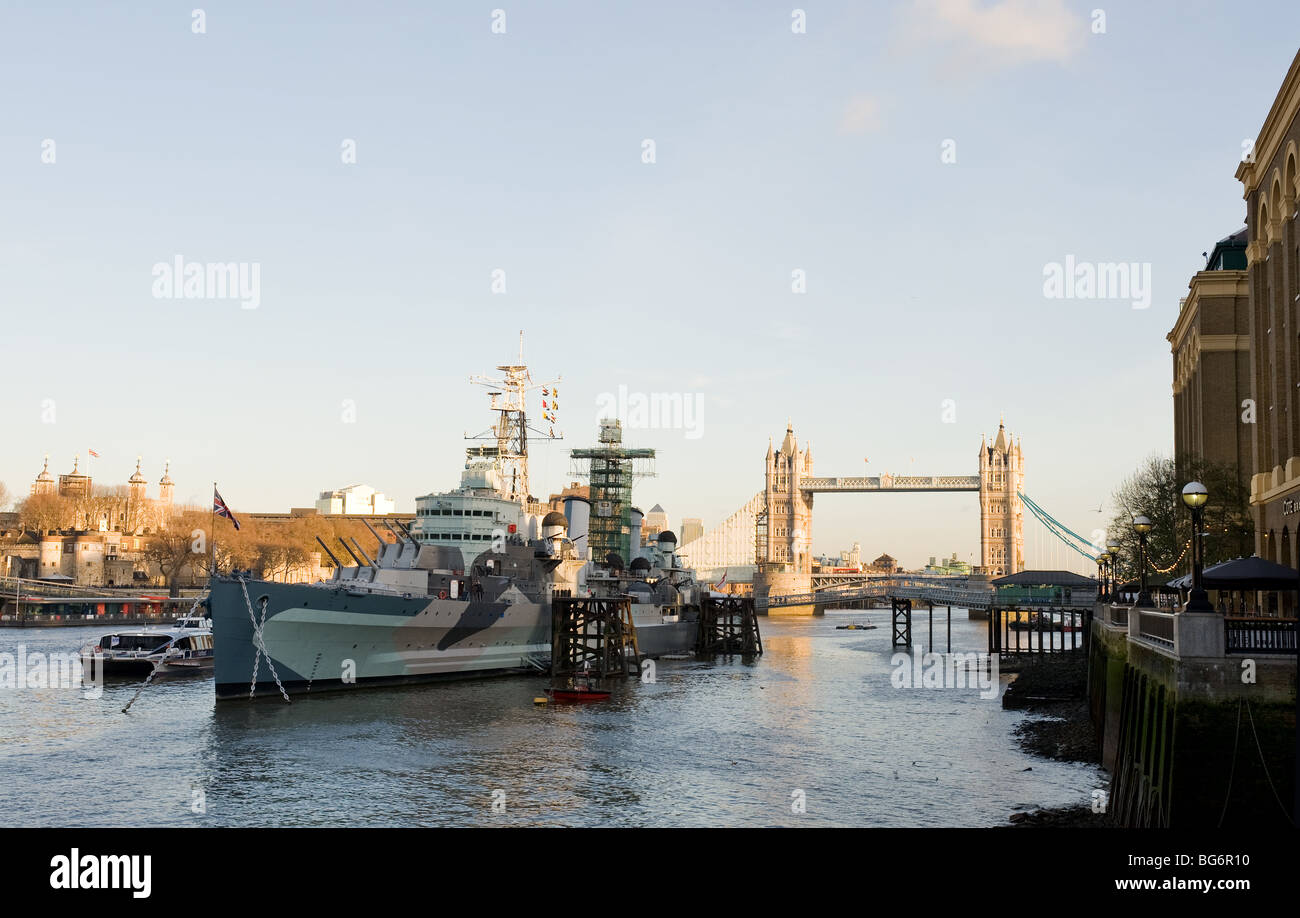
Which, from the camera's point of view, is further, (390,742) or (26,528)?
(26,528)

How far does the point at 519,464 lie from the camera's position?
67.6 metres

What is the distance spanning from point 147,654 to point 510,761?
107 ft

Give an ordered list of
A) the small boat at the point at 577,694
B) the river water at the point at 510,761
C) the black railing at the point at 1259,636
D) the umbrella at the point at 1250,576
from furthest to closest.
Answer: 1. the small boat at the point at 577,694
2. the river water at the point at 510,761
3. the umbrella at the point at 1250,576
4. the black railing at the point at 1259,636

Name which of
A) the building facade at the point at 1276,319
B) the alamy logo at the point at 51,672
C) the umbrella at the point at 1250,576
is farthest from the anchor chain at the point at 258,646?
the building facade at the point at 1276,319

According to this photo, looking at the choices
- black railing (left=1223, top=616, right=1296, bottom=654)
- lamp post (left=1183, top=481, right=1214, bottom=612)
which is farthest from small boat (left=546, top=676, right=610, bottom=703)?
lamp post (left=1183, top=481, right=1214, bottom=612)

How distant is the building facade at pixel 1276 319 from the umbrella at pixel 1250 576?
1258cm

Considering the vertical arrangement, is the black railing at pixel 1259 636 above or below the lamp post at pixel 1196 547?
below

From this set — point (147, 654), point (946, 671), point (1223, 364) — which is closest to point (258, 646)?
point (147, 654)

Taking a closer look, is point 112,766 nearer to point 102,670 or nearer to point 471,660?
point 471,660

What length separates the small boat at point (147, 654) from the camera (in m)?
53.3

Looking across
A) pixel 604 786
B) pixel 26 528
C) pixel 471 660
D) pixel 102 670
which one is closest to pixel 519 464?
pixel 471 660

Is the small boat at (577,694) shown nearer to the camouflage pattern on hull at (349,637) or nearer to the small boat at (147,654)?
the camouflage pattern on hull at (349,637)
